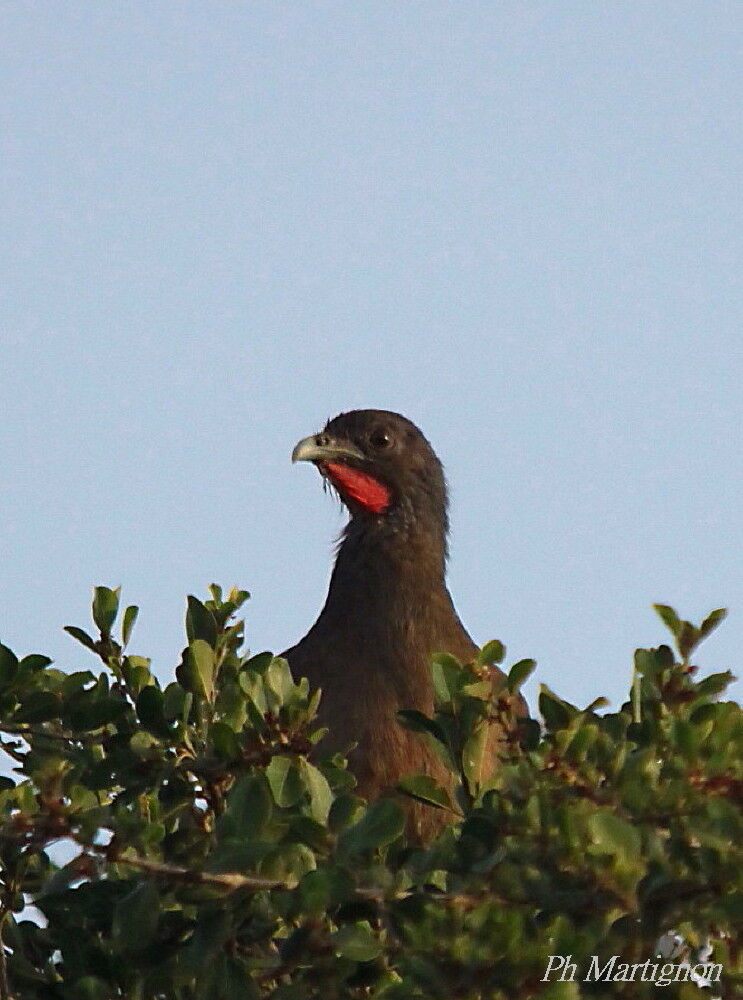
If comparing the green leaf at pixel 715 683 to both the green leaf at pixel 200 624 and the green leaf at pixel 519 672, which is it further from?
the green leaf at pixel 200 624

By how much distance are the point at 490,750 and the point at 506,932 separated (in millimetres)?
3065

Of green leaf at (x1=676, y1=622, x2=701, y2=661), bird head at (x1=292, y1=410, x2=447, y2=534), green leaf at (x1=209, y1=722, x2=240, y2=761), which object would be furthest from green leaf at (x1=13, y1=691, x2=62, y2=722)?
bird head at (x1=292, y1=410, x2=447, y2=534)

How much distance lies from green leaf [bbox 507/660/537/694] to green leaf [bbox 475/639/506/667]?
0.51 ft

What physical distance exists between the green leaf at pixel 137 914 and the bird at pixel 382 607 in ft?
10.1

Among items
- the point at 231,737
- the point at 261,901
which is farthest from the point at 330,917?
the point at 231,737

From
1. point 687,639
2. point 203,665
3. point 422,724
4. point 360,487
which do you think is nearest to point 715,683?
point 687,639

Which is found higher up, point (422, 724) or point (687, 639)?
point (687, 639)

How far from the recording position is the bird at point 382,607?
21.4 feet

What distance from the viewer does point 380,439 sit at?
8023 millimetres

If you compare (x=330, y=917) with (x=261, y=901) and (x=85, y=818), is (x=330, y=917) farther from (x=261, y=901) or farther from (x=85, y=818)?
(x=85, y=818)

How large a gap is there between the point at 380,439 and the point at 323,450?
11.4 inches

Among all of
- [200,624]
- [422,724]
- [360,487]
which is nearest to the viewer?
[422,724]

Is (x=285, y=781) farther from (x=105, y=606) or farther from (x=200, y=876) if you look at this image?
(x=105, y=606)

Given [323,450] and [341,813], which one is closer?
[341,813]
